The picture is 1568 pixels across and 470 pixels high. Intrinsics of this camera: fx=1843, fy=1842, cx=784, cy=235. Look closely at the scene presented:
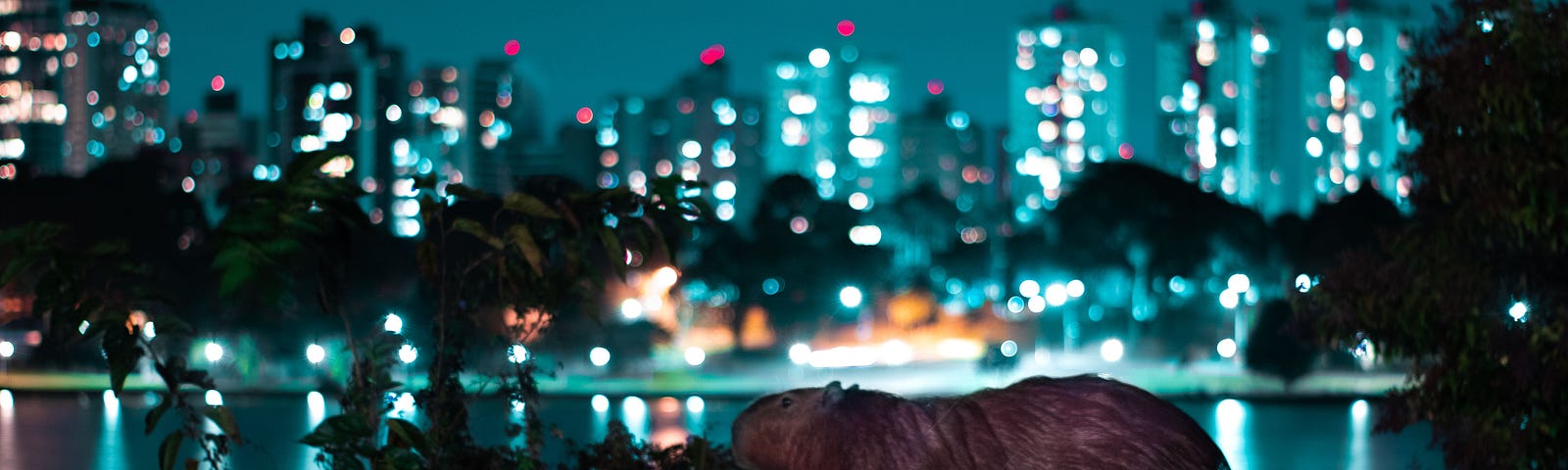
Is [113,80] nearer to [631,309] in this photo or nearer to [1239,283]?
[631,309]

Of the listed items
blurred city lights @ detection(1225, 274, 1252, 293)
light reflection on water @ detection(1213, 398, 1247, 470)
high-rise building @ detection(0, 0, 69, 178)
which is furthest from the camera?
high-rise building @ detection(0, 0, 69, 178)

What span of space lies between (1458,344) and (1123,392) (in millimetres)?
2762

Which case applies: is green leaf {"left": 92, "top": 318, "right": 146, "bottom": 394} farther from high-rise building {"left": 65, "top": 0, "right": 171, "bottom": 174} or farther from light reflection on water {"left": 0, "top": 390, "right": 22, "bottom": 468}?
high-rise building {"left": 65, "top": 0, "right": 171, "bottom": 174}

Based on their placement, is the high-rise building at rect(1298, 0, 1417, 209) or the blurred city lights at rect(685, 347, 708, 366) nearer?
the blurred city lights at rect(685, 347, 708, 366)

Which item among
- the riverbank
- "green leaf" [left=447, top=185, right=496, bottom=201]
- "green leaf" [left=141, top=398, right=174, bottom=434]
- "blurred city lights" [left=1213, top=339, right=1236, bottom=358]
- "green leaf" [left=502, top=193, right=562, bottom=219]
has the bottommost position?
the riverbank

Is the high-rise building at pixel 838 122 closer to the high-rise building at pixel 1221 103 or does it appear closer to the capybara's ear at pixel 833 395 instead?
the high-rise building at pixel 1221 103

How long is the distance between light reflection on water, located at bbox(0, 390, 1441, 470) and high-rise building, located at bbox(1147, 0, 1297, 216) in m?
146

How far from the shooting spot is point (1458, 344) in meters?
8.39

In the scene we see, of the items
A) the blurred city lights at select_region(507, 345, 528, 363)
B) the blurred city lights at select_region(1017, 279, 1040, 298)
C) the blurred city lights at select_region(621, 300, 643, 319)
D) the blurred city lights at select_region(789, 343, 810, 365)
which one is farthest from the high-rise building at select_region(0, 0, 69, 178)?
the blurred city lights at select_region(507, 345, 528, 363)

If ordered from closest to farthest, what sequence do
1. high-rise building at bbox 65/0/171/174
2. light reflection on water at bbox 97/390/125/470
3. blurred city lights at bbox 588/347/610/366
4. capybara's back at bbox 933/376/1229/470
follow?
capybara's back at bbox 933/376/1229/470, light reflection on water at bbox 97/390/125/470, blurred city lights at bbox 588/347/610/366, high-rise building at bbox 65/0/171/174

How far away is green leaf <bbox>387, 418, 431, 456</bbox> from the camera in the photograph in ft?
24.5

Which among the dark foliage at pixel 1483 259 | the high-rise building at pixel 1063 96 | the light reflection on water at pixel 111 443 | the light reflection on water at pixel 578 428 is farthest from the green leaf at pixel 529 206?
the high-rise building at pixel 1063 96

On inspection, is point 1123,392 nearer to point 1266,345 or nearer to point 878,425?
point 878,425

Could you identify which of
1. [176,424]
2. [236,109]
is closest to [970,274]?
[176,424]
